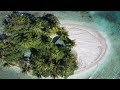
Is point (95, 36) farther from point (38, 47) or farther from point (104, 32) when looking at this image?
point (38, 47)

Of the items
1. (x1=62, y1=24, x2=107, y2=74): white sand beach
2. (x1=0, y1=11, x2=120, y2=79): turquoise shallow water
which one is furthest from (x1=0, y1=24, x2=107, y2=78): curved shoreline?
(x1=0, y1=11, x2=120, y2=79): turquoise shallow water

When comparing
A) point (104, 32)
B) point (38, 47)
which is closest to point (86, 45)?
point (104, 32)

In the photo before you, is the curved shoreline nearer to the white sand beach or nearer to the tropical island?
the white sand beach

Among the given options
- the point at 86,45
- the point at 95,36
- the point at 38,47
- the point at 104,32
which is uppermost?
the point at 104,32

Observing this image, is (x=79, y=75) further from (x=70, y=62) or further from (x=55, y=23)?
(x=55, y=23)
